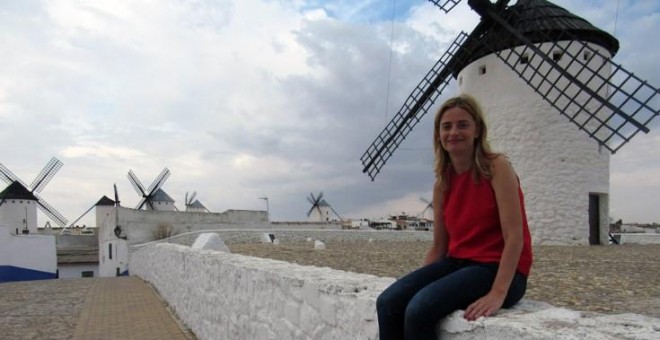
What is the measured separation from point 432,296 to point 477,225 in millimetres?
392

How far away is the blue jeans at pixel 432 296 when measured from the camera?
1.88m

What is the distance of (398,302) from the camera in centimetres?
202

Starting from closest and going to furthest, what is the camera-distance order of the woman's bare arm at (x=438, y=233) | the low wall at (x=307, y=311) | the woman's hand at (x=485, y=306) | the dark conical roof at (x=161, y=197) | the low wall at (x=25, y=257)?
the low wall at (x=307, y=311), the woman's hand at (x=485, y=306), the woman's bare arm at (x=438, y=233), the low wall at (x=25, y=257), the dark conical roof at (x=161, y=197)

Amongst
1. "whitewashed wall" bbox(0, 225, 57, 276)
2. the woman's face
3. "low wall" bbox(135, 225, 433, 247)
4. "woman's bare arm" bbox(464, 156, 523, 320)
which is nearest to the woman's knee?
"woman's bare arm" bbox(464, 156, 523, 320)

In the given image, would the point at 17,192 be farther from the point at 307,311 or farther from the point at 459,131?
the point at 459,131

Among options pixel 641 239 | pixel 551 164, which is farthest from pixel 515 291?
pixel 641 239

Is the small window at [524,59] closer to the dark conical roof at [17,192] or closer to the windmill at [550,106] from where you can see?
the windmill at [550,106]

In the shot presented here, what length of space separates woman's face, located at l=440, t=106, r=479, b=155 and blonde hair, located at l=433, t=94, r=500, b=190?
2 cm

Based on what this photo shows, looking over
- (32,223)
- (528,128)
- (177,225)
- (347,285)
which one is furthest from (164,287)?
(32,223)

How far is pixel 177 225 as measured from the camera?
2498 centimetres

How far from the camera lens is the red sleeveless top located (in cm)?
202

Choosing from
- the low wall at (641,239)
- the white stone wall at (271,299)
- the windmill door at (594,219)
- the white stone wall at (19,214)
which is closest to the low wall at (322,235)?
the windmill door at (594,219)

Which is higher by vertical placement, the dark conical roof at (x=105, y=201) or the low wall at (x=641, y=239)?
the dark conical roof at (x=105, y=201)

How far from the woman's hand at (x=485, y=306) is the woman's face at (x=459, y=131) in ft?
2.12
